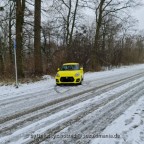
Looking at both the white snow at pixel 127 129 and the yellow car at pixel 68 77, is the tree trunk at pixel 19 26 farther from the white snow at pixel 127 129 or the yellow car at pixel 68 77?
the white snow at pixel 127 129

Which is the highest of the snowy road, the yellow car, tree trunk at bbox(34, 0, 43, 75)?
tree trunk at bbox(34, 0, 43, 75)

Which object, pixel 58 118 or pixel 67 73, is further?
pixel 67 73

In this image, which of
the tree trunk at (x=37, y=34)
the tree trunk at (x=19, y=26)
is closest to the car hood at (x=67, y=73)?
the tree trunk at (x=19, y=26)

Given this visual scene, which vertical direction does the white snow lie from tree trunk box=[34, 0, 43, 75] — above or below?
below

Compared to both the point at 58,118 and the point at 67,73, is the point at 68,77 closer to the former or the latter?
the point at 67,73

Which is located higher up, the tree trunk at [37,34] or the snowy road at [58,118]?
the tree trunk at [37,34]

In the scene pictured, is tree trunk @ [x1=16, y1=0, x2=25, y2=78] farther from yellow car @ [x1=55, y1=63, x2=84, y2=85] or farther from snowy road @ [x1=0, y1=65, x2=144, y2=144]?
snowy road @ [x1=0, y1=65, x2=144, y2=144]

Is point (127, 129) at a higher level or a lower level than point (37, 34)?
lower

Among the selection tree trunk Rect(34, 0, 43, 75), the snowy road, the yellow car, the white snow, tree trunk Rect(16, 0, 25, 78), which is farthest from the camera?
tree trunk Rect(34, 0, 43, 75)

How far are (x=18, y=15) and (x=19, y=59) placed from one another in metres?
3.42

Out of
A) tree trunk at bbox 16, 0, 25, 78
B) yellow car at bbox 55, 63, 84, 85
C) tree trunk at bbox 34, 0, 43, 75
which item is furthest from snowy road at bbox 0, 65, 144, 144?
tree trunk at bbox 34, 0, 43, 75

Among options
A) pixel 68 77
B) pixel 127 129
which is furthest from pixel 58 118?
pixel 68 77

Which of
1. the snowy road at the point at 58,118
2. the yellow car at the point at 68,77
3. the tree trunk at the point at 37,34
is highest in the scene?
the tree trunk at the point at 37,34

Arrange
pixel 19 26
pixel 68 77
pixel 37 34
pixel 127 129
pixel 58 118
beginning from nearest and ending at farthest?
pixel 127 129
pixel 58 118
pixel 68 77
pixel 19 26
pixel 37 34
